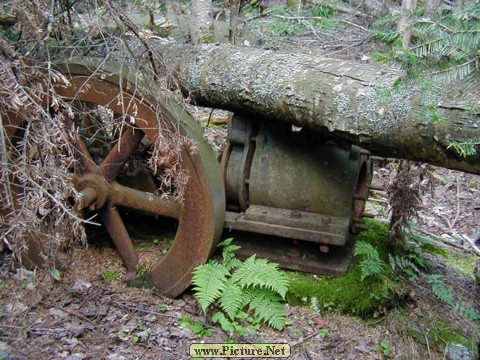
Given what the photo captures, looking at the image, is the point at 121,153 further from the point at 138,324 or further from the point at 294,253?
the point at 294,253

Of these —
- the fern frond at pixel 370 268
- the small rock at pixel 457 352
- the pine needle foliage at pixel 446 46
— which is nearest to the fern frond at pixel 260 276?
the fern frond at pixel 370 268

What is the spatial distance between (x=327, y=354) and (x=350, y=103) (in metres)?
1.63

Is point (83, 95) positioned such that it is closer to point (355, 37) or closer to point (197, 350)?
point (197, 350)

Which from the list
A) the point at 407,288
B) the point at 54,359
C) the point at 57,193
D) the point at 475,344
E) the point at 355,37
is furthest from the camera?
the point at 355,37

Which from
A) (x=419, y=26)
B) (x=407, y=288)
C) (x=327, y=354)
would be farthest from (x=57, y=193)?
(x=407, y=288)

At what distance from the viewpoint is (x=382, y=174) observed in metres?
6.34

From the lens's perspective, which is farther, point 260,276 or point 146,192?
point 146,192

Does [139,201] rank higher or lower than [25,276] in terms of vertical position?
higher

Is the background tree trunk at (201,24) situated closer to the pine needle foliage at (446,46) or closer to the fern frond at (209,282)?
the fern frond at (209,282)

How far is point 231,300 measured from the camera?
3297 mm

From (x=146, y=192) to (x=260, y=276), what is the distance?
108 centimetres

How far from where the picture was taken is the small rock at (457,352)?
10.5 feet

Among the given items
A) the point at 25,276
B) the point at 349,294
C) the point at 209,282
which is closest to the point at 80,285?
the point at 25,276

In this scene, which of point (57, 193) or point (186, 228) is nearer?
point (57, 193)
